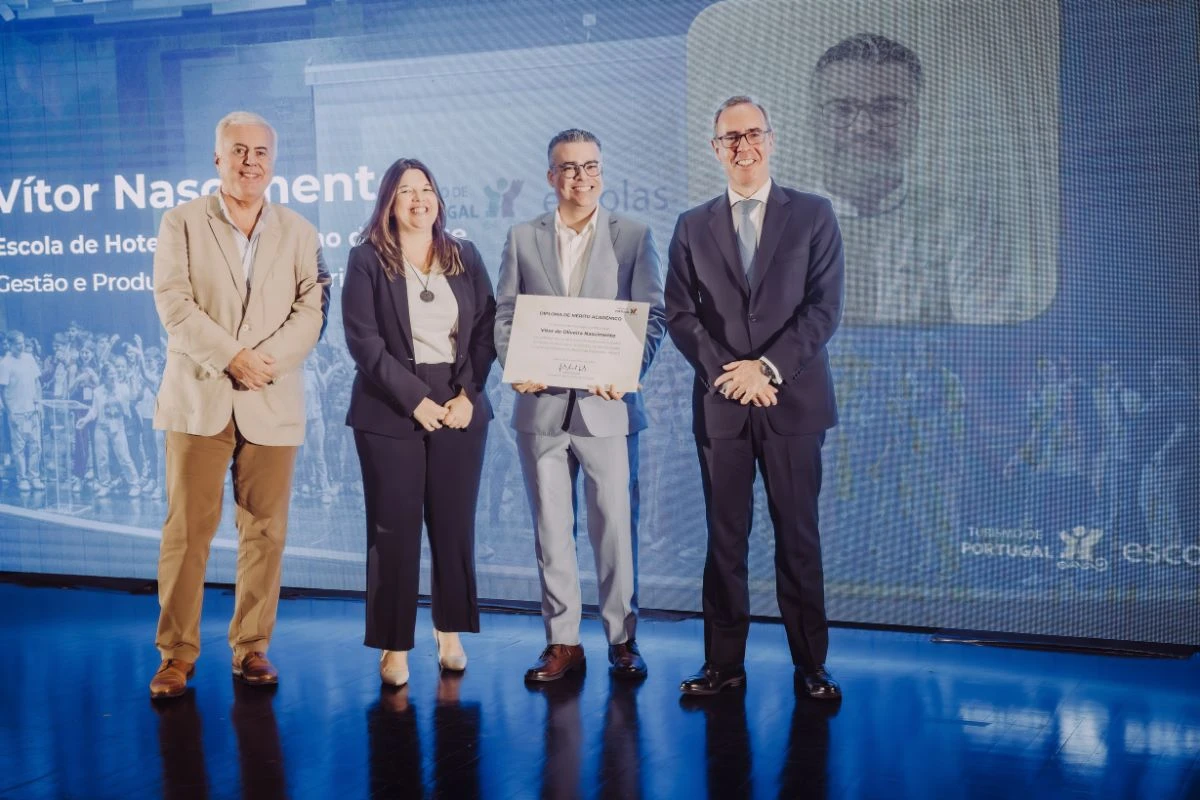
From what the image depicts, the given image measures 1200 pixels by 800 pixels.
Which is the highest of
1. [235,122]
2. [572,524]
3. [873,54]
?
[873,54]

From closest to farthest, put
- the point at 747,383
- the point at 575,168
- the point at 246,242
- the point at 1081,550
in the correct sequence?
the point at 747,383 → the point at 575,168 → the point at 246,242 → the point at 1081,550

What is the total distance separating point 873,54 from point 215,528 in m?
2.83

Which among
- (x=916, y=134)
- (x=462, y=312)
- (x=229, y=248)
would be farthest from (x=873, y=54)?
(x=229, y=248)

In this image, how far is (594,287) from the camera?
3701 millimetres

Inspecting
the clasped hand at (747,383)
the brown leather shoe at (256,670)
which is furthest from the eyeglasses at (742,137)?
the brown leather shoe at (256,670)

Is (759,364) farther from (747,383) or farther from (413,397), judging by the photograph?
(413,397)

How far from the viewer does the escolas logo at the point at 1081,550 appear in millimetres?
4191

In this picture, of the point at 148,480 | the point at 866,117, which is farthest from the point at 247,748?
the point at 866,117

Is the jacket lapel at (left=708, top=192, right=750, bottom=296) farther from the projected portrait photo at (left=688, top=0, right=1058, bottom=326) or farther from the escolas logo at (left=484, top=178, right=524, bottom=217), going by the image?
the escolas logo at (left=484, top=178, right=524, bottom=217)

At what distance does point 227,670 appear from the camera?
3.97 meters

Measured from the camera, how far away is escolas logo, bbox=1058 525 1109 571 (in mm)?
4191

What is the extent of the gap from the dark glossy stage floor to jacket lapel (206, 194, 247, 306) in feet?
4.19

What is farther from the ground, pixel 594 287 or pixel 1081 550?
pixel 594 287
